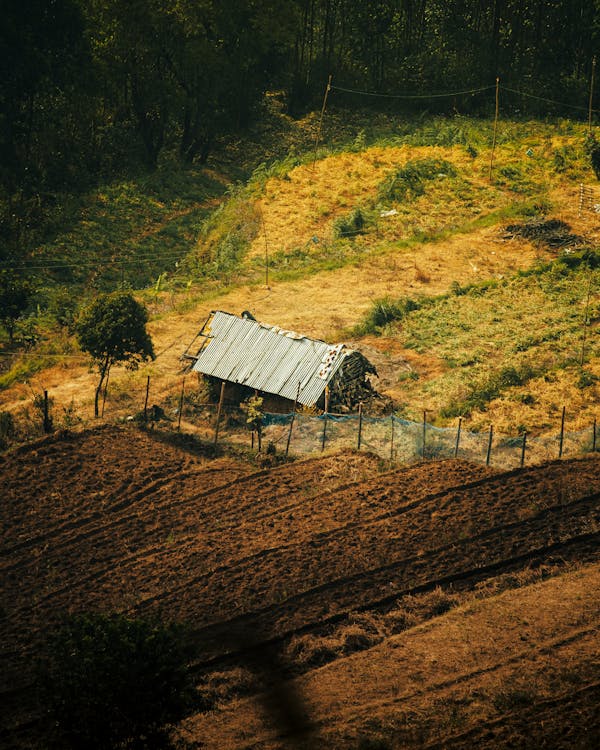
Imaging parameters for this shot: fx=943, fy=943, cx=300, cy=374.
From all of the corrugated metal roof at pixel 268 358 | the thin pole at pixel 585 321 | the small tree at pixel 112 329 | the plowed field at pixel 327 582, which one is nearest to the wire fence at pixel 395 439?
the plowed field at pixel 327 582

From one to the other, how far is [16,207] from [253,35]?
Answer: 742 inches

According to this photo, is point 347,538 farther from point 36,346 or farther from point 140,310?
point 36,346

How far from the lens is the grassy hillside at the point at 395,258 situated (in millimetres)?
30969

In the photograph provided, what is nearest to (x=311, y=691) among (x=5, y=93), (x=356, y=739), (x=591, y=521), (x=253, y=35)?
(x=356, y=739)

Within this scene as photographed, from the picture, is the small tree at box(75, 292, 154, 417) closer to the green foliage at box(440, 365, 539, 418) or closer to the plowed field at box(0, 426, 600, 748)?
the plowed field at box(0, 426, 600, 748)

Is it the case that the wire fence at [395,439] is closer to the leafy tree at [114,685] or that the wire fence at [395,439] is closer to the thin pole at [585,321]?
the thin pole at [585,321]

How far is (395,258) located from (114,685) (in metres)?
29.5

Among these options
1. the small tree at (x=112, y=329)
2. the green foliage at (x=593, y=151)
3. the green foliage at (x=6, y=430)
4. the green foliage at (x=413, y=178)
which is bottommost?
the green foliage at (x=6, y=430)

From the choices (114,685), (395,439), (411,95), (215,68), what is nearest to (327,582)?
(395,439)

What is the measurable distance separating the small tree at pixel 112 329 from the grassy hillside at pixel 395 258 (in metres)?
1.91

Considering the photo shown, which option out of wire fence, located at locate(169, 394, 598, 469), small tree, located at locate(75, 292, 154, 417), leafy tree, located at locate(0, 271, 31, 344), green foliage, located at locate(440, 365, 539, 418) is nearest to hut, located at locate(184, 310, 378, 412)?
wire fence, located at locate(169, 394, 598, 469)

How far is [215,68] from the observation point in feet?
174

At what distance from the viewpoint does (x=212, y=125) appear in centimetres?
5531

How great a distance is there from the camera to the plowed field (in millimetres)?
15898
